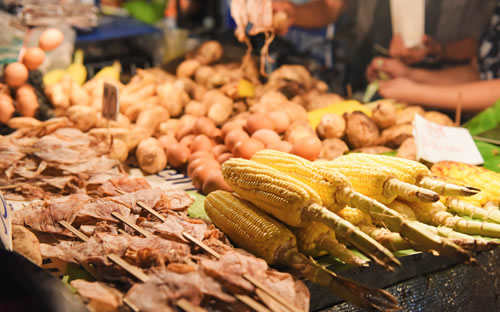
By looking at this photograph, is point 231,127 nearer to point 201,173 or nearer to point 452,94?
point 201,173

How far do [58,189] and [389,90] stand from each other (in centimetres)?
305

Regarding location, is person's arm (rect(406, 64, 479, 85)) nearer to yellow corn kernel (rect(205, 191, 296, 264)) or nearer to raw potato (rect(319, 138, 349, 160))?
raw potato (rect(319, 138, 349, 160))

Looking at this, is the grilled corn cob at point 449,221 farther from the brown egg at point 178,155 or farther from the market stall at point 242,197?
the brown egg at point 178,155

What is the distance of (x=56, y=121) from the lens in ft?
9.11

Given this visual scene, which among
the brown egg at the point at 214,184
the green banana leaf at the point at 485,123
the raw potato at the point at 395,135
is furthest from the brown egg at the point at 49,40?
the green banana leaf at the point at 485,123

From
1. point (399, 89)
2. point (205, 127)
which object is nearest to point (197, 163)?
point (205, 127)

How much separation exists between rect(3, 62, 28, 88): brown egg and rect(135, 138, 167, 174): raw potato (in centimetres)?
112

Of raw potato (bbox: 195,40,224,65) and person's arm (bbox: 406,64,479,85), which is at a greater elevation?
raw potato (bbox: 195,40,224,65)

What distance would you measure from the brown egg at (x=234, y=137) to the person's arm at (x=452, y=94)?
1.88m

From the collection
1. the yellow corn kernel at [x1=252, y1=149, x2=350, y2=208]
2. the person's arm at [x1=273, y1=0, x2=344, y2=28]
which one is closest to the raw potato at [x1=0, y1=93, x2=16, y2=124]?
the yellow corn kernel at [x1=252, y1=149, x2=350, y2=208]

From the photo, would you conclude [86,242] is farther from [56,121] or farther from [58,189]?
A: [56,121]

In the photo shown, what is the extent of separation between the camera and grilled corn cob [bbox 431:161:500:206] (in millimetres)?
2170

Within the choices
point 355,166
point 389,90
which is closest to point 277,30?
point 389,90

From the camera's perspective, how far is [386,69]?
13.7 feet
